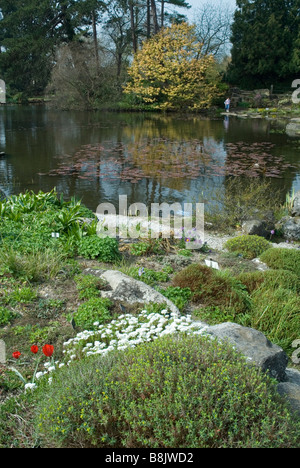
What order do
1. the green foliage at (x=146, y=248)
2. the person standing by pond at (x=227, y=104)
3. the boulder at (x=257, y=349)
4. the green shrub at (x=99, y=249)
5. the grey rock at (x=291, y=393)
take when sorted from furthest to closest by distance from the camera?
the person standing by pond at (x=227, y=104) → the green foliage at (x=146, y=248) → the green shrub at (x=99, y=249) → the boulder at (x=257, y=349) → the grey rock at (x=291, y=393)

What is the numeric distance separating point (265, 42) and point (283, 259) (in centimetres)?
3225

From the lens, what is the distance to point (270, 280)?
4.70 m

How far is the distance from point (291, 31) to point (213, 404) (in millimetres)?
38007

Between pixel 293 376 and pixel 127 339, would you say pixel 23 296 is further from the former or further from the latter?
pixel 293 376

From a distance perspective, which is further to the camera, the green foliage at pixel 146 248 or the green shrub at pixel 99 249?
the green foliage at pixel 146 248

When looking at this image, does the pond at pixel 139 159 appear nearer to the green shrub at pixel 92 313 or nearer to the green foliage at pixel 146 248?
the green foliage at pixel 146 248

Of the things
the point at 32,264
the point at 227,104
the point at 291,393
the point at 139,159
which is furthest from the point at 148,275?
the point at 227,104

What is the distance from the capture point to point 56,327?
11.3 ft

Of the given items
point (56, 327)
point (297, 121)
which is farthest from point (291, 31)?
point (56, 327)

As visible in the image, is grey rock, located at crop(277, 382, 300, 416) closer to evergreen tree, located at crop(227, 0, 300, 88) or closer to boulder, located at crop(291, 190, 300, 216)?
boulder, located at crop(291, 190, 300, 216)

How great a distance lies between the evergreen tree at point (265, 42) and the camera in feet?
106

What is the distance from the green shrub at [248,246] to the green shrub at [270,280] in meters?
1.24

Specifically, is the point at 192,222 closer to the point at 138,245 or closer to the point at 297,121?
the point at 138,245

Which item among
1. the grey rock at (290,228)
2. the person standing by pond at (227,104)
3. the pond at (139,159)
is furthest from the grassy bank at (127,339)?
the person standing by pond at (227,104)
